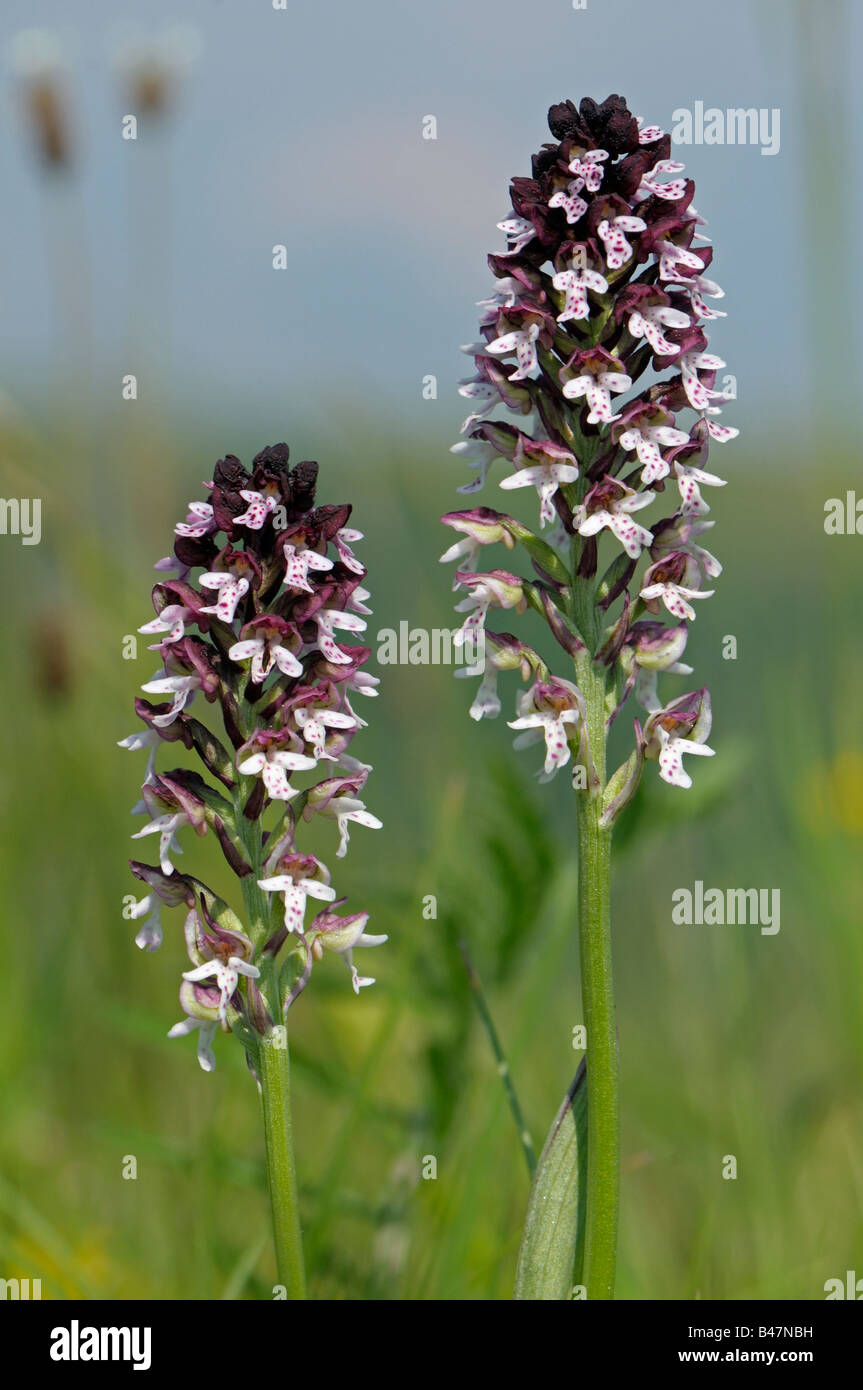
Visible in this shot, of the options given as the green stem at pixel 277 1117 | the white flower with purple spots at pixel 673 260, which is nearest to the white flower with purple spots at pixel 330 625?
the green stem at pixel 277 1117

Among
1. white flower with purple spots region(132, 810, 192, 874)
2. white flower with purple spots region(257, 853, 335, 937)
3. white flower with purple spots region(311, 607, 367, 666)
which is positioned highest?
white flower with purple spots region(311, 607, 367, 666)

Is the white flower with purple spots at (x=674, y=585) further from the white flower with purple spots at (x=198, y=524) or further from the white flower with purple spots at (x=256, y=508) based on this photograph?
the white flower with purple spots at (x=198, y=524)

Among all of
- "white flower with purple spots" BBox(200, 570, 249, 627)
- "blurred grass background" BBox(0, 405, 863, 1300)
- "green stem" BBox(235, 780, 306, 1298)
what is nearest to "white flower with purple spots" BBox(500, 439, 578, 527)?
"white flower with purple spots" BBox(200, 570, 249, 627)

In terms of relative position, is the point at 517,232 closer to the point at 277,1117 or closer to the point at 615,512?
the point at 615,512

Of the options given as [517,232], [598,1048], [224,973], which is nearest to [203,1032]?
[224,973]

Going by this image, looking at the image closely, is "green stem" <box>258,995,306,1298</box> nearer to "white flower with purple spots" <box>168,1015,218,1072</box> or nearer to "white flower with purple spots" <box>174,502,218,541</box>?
"white flower with purple spots" <box>168,1015,218,1072</box>
